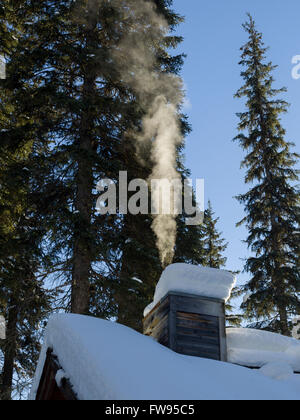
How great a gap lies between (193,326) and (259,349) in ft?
3.38

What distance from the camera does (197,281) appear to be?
6.14 meters

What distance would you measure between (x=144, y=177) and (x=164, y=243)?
2038 millimetres

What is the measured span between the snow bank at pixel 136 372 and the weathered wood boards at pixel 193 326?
583mm

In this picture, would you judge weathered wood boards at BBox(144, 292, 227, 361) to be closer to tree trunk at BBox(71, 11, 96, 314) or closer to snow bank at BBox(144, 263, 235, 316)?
snow bank at BBox(144, 263, 235, 316)

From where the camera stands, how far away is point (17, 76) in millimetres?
11750

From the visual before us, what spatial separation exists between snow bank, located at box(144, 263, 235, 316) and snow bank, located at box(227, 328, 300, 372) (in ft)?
2.25

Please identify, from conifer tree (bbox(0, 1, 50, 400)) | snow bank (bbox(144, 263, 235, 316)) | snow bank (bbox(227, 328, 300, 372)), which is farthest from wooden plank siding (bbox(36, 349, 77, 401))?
conifer tree (bbox(0, 1, 50, 400))

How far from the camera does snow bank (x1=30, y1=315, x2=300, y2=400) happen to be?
3.52m

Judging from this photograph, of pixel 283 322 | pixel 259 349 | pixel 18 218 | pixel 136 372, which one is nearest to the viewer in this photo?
pixel 136 372

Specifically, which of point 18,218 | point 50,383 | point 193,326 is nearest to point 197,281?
point 193,326

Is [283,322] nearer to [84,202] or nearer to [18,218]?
[84,202]

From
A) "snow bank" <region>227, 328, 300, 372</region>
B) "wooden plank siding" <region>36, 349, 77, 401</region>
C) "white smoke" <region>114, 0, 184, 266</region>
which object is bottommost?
"wooden plank siding" <region>36, 349, 77, 401</region>

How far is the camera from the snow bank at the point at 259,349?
5.82 metres

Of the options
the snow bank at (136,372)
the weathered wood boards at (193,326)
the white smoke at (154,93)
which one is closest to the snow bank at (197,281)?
the weathered wood boards at (193,326)
